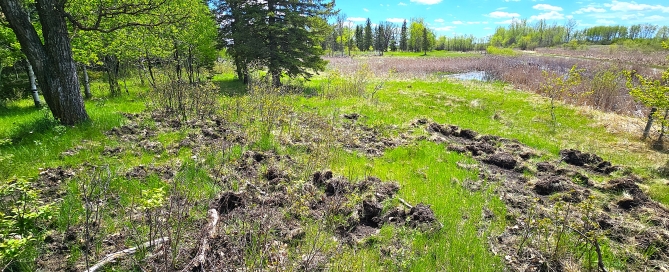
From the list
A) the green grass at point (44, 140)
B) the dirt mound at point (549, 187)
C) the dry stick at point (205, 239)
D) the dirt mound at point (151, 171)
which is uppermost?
the green grass at point (44, 140)

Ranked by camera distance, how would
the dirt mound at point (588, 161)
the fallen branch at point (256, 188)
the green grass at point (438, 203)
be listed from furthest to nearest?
the dirt mound at point (588, 161)
the fallen branch at point (256, 188)
the green grass at point (438, 203)

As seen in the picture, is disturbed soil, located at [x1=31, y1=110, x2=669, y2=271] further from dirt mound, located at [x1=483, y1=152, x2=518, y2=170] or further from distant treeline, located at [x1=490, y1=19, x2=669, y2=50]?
distant treeline, located at [x1=490, y1=19, x2=669, y2=50]

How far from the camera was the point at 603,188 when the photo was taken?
5637 millimetres

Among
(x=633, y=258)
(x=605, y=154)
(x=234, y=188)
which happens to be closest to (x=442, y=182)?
(x=633, y=258)

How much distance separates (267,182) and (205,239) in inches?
66.8

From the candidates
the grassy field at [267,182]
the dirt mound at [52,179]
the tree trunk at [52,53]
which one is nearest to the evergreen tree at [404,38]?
the grassy field at [267,182]

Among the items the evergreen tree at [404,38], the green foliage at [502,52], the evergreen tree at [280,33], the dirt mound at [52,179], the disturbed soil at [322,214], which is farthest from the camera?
the evergreen tree at [404,38]

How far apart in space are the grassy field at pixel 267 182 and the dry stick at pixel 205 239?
0.12m

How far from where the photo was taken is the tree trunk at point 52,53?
5926 millimetres

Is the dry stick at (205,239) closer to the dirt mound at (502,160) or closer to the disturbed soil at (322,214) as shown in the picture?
the disturbed soil at (322,214)

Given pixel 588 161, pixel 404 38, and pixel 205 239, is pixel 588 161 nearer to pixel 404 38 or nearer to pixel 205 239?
pixel 205 239

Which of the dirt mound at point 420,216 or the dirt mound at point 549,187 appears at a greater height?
the dirt mound at point 420,216

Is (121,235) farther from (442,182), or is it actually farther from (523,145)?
(523,145)

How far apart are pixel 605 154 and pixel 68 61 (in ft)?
42.2
